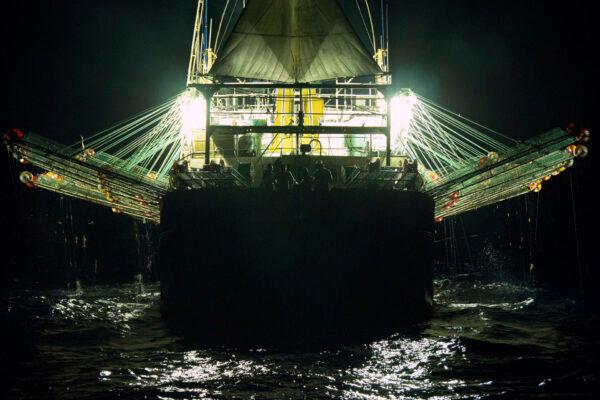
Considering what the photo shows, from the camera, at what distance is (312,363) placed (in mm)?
11555

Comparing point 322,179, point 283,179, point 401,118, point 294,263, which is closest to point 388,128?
point 401,118

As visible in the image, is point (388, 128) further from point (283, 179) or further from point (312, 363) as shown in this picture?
point (312, 363)

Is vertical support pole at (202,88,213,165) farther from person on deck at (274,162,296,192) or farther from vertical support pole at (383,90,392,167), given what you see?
vertical support pole at (383,90,392,167)

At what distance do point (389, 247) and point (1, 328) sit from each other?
11.0 metres

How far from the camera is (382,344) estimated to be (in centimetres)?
1345

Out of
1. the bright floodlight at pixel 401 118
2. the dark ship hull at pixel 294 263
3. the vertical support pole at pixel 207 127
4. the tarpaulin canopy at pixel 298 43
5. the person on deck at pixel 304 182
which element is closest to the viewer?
the dark ship hull at pixel 294 263

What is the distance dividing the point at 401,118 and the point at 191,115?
8762 mm

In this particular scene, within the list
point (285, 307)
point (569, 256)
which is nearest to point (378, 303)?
point (285, 307)

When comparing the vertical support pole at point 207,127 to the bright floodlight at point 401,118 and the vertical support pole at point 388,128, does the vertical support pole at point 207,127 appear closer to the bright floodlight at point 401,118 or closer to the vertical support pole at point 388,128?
the vertical support pole at point 388,128

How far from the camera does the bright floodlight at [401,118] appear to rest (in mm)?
23577

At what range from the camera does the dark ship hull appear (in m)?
15.9

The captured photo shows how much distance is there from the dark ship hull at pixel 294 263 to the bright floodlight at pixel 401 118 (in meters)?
7.09

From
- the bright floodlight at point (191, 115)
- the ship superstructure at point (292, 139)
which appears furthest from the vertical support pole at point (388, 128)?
the bright floodlight at point (191, 115)

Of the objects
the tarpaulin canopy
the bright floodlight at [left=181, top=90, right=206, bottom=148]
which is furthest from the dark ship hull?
the tarpaulin canopy
